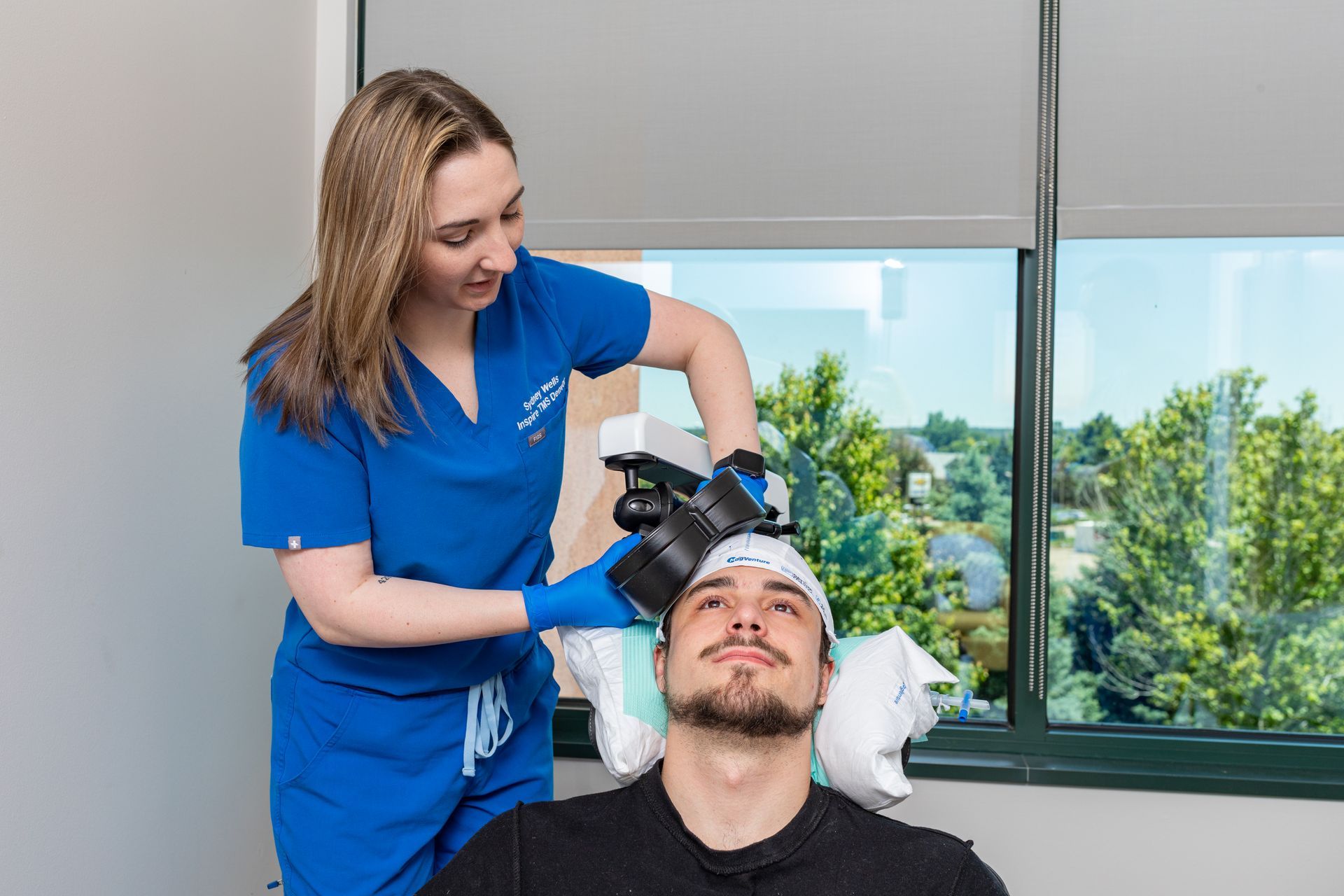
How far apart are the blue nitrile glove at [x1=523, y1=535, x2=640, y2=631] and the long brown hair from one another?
0.87 ft

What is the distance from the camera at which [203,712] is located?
5.88 ft

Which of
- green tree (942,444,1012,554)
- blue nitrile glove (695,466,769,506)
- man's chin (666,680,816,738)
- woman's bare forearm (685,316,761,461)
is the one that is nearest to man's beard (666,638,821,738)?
man's chin (666,680,816,738)

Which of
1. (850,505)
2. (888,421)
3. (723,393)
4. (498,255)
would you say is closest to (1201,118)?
(888,421)

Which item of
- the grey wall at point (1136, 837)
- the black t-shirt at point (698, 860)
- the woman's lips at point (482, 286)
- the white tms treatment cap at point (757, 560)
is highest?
the woman's lips at point (482, 286)

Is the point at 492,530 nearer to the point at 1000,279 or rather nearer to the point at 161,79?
the point at 161,79

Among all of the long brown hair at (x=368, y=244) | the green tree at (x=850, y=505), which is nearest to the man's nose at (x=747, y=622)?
the long brown hair at (x=368, y=244)

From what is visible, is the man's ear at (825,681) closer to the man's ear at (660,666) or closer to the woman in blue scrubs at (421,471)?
the man's ear at (660,666)

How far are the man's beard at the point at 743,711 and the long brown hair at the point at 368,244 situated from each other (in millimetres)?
504

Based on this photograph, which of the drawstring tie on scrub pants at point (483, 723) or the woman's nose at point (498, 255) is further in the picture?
the drawstring tie on scrub pants at point (483, 723)

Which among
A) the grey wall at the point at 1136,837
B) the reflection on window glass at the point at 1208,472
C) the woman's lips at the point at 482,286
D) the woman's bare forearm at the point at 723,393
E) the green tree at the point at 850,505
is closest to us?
the woman's lips at the point at 482,286

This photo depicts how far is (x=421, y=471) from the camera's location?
4.07ft

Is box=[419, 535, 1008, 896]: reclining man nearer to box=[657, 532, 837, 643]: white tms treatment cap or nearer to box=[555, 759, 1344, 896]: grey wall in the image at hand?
box=[657, 532, 837, 643]: white tms treatment cap

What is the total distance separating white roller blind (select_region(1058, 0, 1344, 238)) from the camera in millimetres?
1982

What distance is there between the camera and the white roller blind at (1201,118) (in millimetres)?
1982
